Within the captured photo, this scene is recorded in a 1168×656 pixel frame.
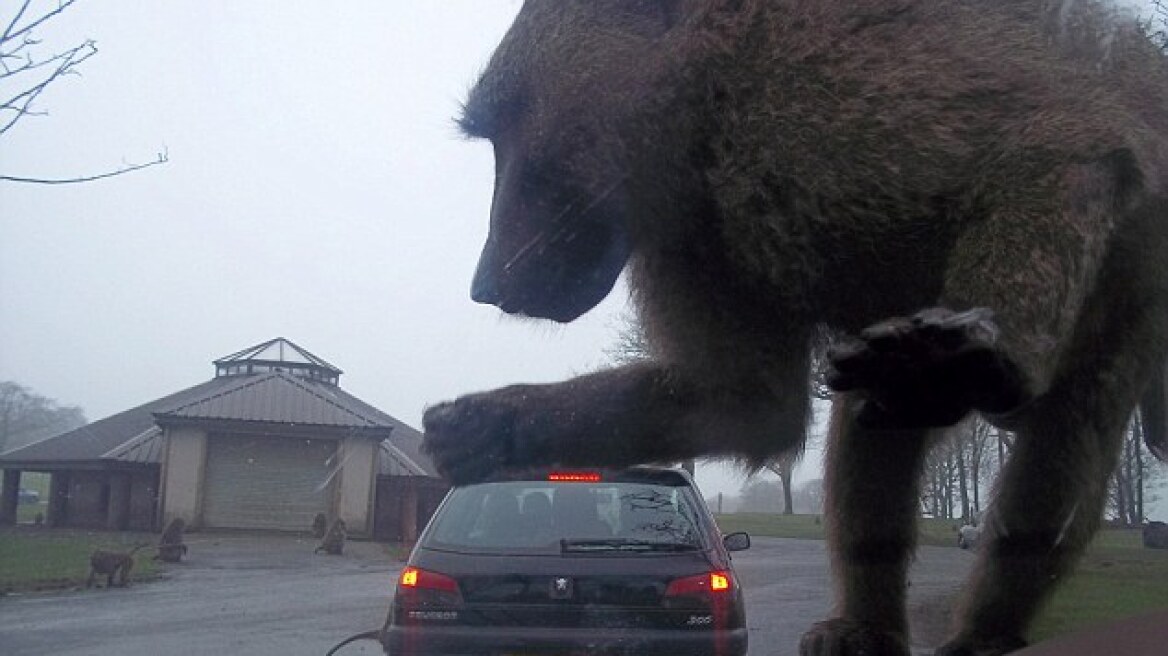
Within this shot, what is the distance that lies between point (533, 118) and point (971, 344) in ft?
4.88

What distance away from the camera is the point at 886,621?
10.2ft

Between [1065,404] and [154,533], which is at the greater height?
[1065,404]

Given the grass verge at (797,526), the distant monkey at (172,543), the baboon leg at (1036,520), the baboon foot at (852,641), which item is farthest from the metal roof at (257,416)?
the baboon leg at (1036,520)

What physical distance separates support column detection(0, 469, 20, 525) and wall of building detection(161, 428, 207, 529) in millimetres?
1146

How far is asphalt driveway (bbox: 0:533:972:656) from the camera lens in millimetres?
4512

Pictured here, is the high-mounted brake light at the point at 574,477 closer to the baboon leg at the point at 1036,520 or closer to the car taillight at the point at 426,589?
the car taillight at the point at 426,589

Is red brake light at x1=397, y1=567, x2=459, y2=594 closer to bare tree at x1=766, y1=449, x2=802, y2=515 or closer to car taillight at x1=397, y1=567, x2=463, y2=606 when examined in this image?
car taillight at x1=397, y1=567, x2=463, y2=606

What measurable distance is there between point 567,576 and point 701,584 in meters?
0.59

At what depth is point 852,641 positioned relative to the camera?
3002 millimetres

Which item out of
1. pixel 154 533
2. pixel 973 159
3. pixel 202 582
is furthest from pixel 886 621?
pixel 202 582

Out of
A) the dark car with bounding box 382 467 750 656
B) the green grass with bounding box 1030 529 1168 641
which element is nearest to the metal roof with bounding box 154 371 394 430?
the dark car with bounding box 382 467 750 656

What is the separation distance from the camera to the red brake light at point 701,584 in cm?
405

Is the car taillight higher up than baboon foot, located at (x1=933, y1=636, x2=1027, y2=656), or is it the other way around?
the car taillight

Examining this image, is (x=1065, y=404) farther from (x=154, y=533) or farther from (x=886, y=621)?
(x=154, y=533)
